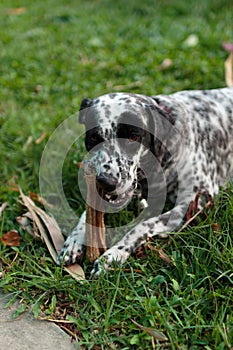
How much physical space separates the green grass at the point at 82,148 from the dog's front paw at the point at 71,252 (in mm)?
105

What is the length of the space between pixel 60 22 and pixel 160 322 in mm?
5799

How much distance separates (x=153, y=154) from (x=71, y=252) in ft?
2.89

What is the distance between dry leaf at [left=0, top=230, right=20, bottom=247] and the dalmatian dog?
14.7 inches

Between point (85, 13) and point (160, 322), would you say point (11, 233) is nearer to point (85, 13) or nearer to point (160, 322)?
point (160, 322)

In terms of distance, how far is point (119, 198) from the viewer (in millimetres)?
3664

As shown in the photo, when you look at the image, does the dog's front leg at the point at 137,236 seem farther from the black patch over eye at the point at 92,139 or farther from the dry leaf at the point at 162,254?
the black patch over eye at the point at 92,139

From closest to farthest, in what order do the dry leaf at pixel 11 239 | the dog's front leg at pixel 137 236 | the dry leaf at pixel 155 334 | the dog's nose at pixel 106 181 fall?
the dry leaf at pixel 155 334 < the dog's nose at pixel 106 181 < the dog's front leg at pixel 137 236 < the dry leaf at pixel 11 239

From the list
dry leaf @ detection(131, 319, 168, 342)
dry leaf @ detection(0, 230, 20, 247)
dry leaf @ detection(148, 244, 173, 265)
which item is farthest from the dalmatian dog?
dry leaf @ detection(131, 319, 168, 342)

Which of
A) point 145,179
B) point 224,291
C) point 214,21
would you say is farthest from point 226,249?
point 214,21

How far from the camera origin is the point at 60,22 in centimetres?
799

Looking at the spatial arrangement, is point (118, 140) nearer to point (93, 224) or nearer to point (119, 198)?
point (119, 198)

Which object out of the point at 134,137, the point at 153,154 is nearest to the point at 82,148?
the point at 153,154

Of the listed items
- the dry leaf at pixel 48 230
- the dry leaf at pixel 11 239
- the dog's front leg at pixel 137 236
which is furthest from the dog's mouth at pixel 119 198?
the dry leaf at pixel 11 239

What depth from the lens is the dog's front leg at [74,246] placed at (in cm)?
370
